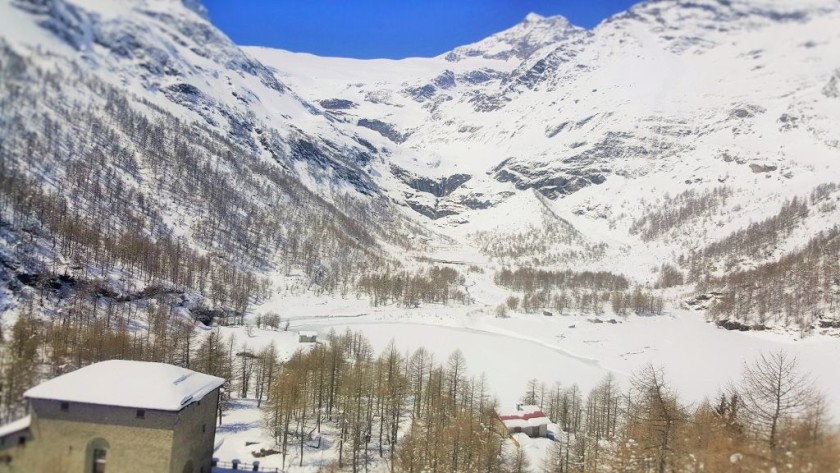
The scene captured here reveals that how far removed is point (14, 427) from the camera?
19.1 meters

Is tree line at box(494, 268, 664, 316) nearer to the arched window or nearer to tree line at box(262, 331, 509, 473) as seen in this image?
tree line at box(262, 331, 509, 473)

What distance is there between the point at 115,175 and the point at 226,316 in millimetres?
33285

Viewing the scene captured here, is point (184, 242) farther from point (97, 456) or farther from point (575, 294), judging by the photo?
point (97, 456)

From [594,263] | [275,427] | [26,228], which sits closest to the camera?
[275,427]

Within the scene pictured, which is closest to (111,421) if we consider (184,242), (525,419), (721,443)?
(721,443)

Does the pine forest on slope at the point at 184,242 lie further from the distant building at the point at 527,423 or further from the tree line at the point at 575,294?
the distant building at the point at 527,423

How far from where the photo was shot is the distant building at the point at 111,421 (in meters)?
20.9

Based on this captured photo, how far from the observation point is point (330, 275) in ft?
454

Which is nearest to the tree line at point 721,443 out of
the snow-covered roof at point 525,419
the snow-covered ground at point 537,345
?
the snow-covered roof at point 525,419

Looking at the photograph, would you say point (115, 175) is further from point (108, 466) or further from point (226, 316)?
point (108, 466)

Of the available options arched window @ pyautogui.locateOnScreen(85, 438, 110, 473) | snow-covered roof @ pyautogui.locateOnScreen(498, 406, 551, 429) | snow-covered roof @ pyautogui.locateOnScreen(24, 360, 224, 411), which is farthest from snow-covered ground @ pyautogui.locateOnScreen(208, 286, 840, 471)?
snow-covered roof @ pyautogui.locateOnScreen(24, 360, 224, 411)

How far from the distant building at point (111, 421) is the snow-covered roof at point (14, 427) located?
96 mm

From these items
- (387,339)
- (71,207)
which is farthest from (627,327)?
(71,207)

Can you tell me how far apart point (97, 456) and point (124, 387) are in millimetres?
3084
